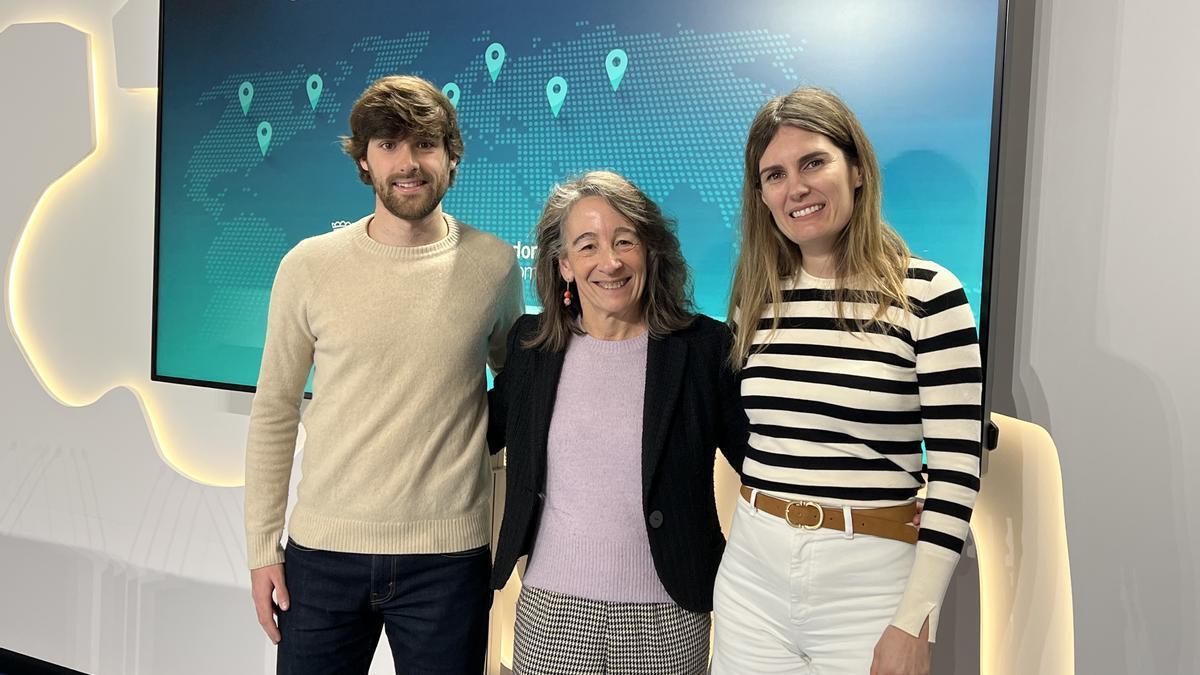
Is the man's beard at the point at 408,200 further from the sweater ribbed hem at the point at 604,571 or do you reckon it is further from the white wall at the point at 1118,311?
the white wall at the point at 1118,311

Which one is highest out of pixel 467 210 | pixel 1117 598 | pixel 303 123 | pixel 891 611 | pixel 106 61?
pixel 106 61

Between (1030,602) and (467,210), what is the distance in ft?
5.35

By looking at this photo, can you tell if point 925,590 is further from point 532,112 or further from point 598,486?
point 532,112

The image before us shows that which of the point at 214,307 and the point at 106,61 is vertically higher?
the point at 106,61

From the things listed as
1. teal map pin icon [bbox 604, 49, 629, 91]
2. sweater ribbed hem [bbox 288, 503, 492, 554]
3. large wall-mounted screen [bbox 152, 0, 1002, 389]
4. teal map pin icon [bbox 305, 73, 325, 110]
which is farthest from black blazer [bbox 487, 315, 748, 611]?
teal map pin icon [bbox 305, 73, 325, 110]

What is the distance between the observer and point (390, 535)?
5.56 ft

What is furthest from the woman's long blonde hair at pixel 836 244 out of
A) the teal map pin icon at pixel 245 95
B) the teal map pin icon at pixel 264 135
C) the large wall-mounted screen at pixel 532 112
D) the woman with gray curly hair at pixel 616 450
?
the teal map pin icon at pixel 245 95

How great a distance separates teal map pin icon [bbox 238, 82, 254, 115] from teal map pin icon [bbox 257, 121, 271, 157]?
0.08m

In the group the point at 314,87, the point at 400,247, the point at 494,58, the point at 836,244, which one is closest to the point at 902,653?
the point at 836,244

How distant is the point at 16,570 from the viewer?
351cm

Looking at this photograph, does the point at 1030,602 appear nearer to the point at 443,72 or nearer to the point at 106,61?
the point at 443,72

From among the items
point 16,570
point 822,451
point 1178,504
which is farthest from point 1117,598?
point 16,570

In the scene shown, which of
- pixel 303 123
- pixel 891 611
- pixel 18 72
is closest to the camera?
pixel 891 611

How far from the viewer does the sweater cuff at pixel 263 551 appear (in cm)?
179
